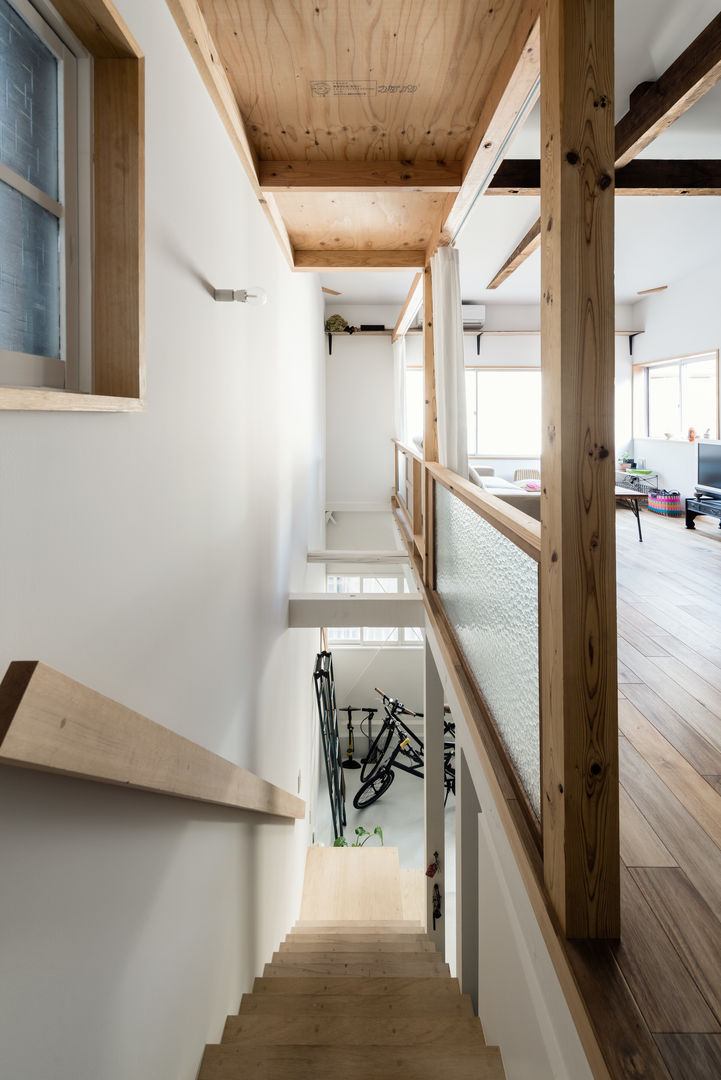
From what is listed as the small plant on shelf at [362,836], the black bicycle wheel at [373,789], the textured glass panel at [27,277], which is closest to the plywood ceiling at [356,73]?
the textured glass panel at [27,277]

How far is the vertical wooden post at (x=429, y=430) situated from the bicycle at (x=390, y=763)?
370 cm

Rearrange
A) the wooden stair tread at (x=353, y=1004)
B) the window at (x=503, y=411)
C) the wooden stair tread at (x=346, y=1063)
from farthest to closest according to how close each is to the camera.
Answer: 1. the window at (x=503, y=411)
2. the wooden stair tread at (x=353, y=1004)
3. the wooden stair tread at (x=346, y=1063)

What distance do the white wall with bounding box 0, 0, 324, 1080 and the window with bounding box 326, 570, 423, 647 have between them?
5.73 metres

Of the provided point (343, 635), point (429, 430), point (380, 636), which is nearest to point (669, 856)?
point (429, 430)

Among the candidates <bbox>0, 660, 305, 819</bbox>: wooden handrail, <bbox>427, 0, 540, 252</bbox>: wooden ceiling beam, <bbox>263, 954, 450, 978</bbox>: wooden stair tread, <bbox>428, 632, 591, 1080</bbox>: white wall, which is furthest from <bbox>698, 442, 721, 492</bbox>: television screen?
<bbox>0, 660, 305, 819</bbox>: wooden handrail

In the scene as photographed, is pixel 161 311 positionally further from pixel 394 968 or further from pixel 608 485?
pixel 394 968

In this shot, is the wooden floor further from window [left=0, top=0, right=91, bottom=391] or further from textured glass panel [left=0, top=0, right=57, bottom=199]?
textured glass panel [left=0, top=0, right=57, bottom=199]

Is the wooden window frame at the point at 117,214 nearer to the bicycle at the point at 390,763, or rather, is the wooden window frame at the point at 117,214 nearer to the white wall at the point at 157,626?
the white wall at the point at 157,626

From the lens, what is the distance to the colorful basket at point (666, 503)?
8086 millimetres

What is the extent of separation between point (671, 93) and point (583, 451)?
2819 mm

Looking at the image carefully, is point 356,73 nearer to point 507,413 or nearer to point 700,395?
point 700,395

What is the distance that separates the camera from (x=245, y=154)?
2.61 meters

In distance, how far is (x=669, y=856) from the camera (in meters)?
1.54

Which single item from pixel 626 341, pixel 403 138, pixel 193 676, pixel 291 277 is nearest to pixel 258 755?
pixel 193 676
